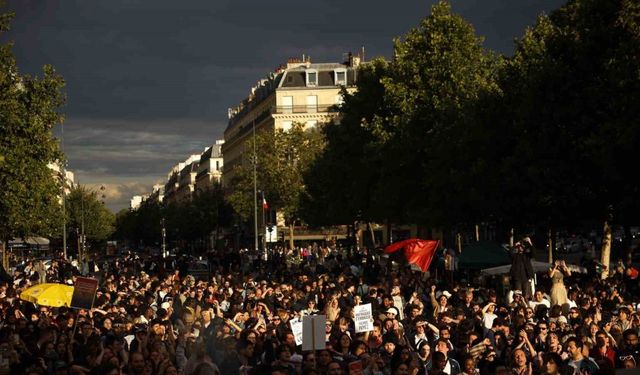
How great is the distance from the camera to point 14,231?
4528cm

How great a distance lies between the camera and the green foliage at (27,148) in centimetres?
4134

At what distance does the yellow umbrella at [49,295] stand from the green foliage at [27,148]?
51.7 ft

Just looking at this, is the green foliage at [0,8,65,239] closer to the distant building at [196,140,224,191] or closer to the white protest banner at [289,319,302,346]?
the white protest banner at [289,319,302,346]

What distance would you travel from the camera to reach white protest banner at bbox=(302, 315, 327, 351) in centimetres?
1408

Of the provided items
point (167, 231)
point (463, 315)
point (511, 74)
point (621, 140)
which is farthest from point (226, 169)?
point (463, 315)

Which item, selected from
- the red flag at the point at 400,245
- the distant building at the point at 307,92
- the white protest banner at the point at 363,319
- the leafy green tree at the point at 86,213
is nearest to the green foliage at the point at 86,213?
the leafy green tree at the point at 86,213

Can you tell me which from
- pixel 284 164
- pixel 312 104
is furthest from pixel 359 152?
pixel 312 104

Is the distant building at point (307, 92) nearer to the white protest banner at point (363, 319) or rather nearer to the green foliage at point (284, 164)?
the green foliage at point (284, 164)

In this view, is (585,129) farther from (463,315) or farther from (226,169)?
(226,169)

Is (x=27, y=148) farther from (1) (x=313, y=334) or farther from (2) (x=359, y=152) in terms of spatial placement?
(1) (x=313, y=334)

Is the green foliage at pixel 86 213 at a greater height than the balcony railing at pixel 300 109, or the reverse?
the balcony railing at pixel 300 109

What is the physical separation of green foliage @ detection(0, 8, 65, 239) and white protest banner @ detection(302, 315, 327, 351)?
27.7 meters

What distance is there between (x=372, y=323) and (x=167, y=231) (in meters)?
159

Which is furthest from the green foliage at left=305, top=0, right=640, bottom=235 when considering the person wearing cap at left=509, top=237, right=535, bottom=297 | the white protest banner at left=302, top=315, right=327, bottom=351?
the white protest banner at left=302, top=315, right=327, bottom=351
